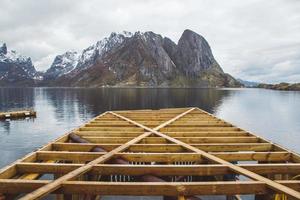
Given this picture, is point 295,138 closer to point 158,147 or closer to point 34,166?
point 158,147

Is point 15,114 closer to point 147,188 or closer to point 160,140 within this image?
point 160,140

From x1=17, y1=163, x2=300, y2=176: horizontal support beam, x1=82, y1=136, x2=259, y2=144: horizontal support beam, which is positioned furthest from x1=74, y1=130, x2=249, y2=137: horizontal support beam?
x1=17, y1=163, x2=300, y2=176: horizontal support beam

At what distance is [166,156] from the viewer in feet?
32.9

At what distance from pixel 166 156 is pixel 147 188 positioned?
3.12 metres

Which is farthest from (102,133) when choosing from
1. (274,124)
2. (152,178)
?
(274,124)

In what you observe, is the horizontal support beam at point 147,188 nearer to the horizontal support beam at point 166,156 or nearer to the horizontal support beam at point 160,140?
the horizontal support beam at point 166,156

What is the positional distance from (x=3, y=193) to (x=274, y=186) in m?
6.69

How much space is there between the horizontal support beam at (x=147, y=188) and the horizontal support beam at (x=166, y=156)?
294 centimetres

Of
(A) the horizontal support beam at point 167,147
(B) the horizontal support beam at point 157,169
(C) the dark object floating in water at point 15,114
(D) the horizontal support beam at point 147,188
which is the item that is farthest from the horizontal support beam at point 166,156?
(C) the dark object floating in water at point 15,114

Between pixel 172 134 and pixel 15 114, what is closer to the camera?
pixel 172 134

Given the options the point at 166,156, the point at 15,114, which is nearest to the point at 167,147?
the point at 166,156

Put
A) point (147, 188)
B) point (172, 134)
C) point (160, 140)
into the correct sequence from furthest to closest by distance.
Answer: point (172, 134) < point (160, 140) < point (147, 188)

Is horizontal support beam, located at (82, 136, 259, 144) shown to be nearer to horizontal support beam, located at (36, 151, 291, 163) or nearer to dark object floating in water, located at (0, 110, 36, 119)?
horizontal support beam, located at (36, 151, 291, 163)

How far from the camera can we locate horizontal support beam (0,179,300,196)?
22.6 feet
